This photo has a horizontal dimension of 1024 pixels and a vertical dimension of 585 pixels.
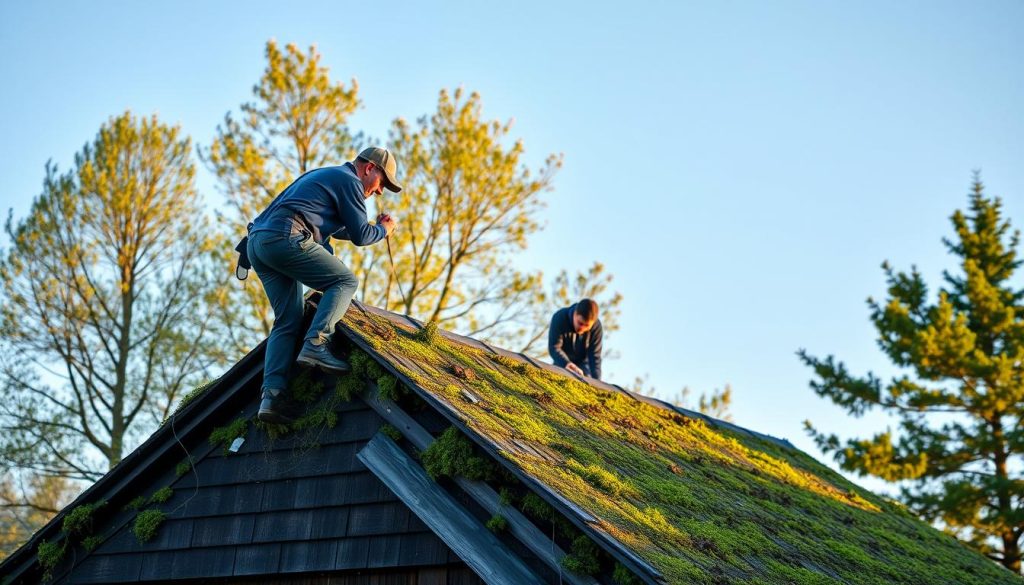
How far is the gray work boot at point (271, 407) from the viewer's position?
7219mm

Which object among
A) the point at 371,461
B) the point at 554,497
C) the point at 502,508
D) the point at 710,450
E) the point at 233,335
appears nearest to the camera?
the point at 554,497

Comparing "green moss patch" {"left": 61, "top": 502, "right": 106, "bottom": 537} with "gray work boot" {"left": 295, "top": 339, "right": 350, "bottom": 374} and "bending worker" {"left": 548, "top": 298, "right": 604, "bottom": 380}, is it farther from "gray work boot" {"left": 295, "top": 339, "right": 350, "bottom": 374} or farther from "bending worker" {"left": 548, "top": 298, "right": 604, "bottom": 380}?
"bending worker" {"left": 548, "top": 298, "right": 604, "bottom": 380}

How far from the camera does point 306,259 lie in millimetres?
7086

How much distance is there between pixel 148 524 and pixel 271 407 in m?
1.51

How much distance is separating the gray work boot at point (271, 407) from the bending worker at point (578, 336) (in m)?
5.42

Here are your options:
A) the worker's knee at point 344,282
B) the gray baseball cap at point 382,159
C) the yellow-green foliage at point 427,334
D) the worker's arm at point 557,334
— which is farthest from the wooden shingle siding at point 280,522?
the worker's arm at point 557,334

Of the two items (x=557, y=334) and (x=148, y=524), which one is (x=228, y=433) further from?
(x=557, y=334)

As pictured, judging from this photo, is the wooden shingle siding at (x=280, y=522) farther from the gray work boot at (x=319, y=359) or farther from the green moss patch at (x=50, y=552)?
the gray work boot at (x=319, y=359)

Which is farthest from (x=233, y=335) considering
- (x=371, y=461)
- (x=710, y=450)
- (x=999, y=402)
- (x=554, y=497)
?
(x=999, y=402)

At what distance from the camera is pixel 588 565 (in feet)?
19.0

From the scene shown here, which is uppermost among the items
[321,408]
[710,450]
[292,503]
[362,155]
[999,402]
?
[999,402]

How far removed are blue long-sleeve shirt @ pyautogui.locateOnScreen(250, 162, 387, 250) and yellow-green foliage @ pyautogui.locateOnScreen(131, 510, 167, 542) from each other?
230 centimetres

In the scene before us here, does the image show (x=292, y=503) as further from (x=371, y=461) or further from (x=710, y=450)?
(x=710, y=450)

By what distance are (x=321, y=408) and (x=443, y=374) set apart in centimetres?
88
